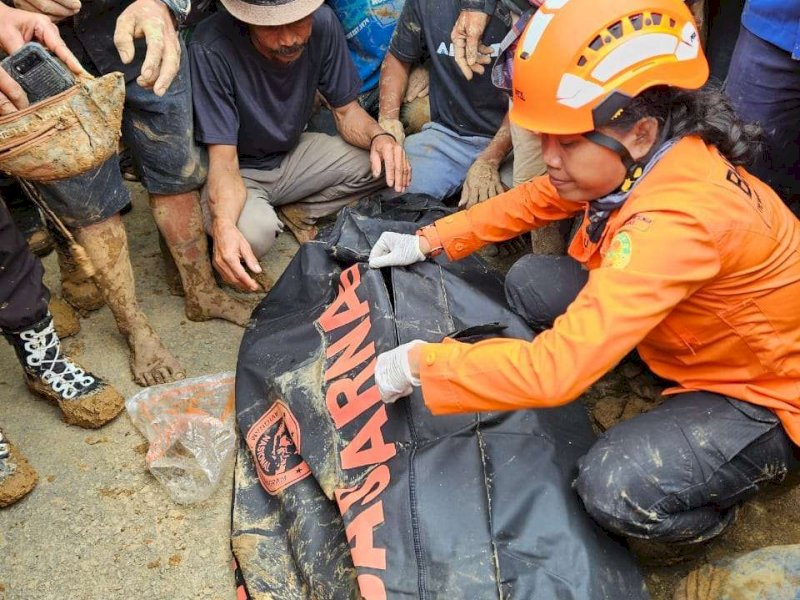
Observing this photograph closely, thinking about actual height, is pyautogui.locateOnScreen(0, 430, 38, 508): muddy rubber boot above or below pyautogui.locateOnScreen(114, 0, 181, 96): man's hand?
below

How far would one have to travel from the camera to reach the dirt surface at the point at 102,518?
2057mm

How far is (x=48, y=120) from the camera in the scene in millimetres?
1936

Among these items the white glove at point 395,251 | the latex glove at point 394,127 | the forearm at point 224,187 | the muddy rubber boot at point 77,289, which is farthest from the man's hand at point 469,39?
the muddy rubber boot at point 77,289

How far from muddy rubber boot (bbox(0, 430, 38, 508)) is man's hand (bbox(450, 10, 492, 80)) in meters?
2.05

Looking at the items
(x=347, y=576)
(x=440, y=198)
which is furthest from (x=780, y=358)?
(x=440, y=198)

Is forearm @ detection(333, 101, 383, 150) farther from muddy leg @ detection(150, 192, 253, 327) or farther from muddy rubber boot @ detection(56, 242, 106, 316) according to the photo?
muddy rubber boot @ detection(56, 242, 106, 316)

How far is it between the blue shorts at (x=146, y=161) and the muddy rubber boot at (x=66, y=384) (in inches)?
15.0

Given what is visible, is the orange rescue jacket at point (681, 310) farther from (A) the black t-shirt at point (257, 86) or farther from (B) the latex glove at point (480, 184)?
(A) the black t-shirt at point (257, 86)

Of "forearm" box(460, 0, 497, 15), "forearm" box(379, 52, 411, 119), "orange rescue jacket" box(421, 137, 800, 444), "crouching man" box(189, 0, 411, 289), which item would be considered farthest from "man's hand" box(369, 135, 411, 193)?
"orange rescue jacket" box(421, 137, 800, 444)

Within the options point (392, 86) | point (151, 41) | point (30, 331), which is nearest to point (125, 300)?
point (30, 331)

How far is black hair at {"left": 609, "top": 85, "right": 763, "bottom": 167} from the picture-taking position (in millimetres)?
1715

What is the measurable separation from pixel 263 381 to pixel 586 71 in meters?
→ 1.35

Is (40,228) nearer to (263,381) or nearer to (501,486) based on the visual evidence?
(263,381)

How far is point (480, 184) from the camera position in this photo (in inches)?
119
